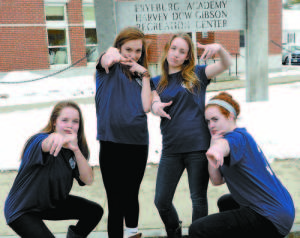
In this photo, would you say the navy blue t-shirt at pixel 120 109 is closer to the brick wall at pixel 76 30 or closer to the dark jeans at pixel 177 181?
the dark jeans at pixel 177 181

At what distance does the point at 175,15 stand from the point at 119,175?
5294 mm

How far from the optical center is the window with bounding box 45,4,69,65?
58.0 feet

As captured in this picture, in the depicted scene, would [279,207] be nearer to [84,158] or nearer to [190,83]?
[190,83]

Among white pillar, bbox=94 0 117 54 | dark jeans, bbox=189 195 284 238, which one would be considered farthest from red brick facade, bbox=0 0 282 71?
dark jeans, bbox=189 195 284 238

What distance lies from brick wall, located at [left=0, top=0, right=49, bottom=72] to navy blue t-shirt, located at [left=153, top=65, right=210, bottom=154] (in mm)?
15393

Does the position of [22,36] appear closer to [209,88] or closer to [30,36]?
[30,36]

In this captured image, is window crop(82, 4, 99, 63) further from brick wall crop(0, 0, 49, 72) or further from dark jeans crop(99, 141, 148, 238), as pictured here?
dark jeans crop(99, 141, 148, 238)

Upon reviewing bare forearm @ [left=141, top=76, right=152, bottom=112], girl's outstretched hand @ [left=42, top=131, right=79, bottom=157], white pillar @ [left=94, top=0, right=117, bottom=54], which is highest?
white pillar @ [left=94, top=0, right=117, bottom=54]

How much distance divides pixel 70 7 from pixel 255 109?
11959 millimetres

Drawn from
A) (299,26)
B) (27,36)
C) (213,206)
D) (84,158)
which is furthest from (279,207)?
(299,26)

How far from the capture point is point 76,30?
18.1 m

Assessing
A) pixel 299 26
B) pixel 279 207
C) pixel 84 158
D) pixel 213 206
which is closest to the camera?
pixel 279 207

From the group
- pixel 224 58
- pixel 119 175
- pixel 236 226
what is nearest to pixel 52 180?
pixel 119 175

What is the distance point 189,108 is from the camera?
8.82 feet
